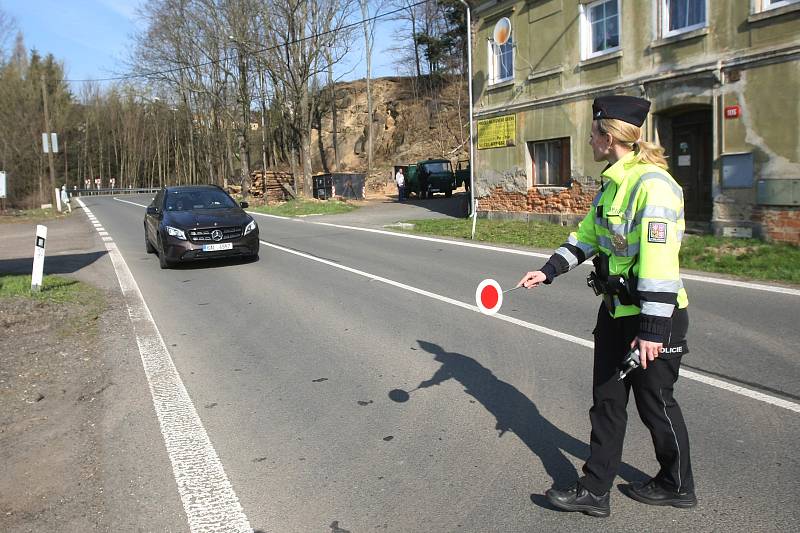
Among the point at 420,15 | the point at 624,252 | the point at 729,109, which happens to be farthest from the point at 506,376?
the point at 420,15

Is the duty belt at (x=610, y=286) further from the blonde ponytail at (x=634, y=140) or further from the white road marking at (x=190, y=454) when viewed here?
the white road marking at (x=190, y=454)

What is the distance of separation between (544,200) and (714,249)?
25.4 ft

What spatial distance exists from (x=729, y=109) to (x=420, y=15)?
45.4m

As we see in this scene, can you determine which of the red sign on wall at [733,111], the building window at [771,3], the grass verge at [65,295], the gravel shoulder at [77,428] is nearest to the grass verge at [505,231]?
the red sign on wall at [733,111]

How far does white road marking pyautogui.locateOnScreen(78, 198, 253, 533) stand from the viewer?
3408 millimetres

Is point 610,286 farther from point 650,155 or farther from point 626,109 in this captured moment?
point 626,109

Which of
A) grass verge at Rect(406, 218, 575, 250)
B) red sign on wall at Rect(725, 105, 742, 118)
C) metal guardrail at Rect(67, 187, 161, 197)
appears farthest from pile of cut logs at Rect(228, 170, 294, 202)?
metal guardrail at Rect(67, 187, 161, 197)

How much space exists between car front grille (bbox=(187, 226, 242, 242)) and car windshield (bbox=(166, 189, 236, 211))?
1322mm

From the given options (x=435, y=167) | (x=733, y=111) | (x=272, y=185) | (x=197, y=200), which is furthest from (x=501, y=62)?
(x=272, y=185)

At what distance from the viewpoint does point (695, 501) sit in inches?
130

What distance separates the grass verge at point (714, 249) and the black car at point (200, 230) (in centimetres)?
586

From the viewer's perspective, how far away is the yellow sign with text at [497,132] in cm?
2109

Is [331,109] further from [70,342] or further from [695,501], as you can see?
[695,501]

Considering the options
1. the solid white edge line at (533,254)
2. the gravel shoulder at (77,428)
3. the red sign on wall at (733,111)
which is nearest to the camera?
the gravel shoulder at (77,428)
